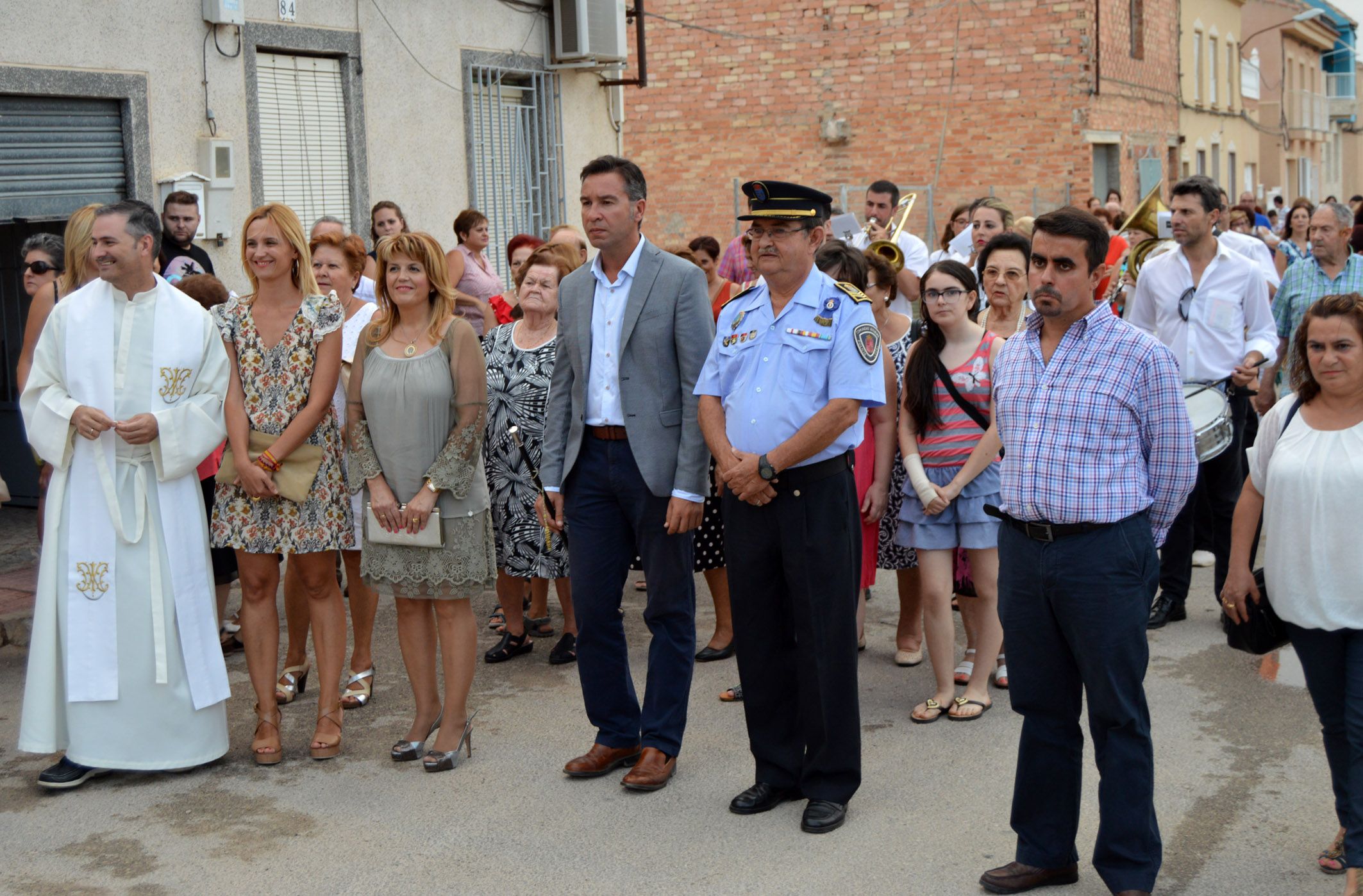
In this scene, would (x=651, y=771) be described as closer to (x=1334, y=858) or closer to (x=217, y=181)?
(x=1334, y=858)

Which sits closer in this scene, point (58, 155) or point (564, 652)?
point (564, 652)

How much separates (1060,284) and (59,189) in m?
6.96

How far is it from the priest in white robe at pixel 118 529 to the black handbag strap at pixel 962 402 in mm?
2869

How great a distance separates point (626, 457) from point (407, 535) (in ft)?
2.98

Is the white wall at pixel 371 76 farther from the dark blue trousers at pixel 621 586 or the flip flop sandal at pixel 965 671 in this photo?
the flip flop sandal at pixel 965 671

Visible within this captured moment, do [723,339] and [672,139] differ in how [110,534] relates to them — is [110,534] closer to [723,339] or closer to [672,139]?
[723,339]

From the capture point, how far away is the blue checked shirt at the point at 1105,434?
3.97 meters

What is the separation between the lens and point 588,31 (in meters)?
12.5

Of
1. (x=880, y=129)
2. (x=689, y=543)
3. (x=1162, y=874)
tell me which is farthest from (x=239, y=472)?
(x=880, y=129)

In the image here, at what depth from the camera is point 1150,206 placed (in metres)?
10.1

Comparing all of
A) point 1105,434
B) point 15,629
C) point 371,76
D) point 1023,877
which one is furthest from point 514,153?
point 1023,877

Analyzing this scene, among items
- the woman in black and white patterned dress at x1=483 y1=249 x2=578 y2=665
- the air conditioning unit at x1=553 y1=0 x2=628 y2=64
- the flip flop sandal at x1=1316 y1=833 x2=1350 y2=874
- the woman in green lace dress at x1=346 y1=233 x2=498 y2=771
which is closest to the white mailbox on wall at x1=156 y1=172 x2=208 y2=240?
the woman in black and white patterned dress at x1=483 y1=249 x2=578 y2=665

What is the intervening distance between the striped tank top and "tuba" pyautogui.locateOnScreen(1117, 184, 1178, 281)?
3.73 meters

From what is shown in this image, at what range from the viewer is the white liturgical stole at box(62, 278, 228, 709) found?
5246mm
